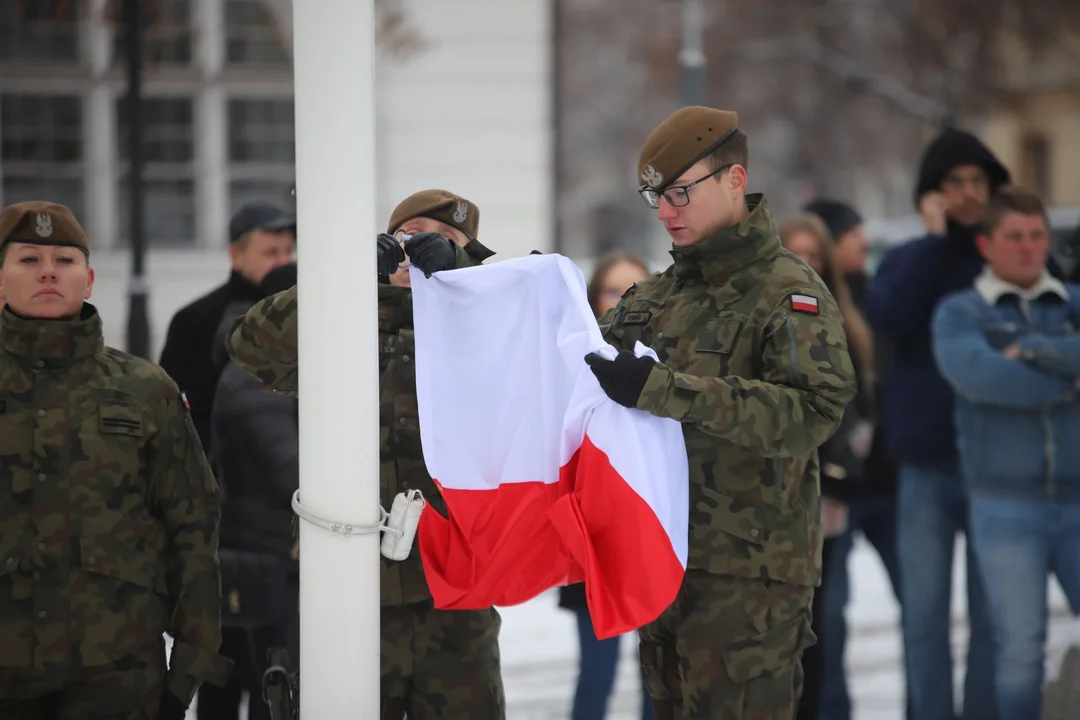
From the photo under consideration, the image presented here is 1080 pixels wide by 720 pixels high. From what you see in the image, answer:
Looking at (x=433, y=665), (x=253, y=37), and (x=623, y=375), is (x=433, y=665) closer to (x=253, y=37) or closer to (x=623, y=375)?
(x=623, y=375)

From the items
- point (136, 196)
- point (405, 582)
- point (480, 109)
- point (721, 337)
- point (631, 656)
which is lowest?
point (631, 656)

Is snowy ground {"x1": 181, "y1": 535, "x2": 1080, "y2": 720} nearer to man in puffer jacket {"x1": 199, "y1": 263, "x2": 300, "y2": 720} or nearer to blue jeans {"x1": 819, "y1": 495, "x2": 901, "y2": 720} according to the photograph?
blue jeans {"x1": 819, "y1": 495, "x2": 901, "y2": 720}

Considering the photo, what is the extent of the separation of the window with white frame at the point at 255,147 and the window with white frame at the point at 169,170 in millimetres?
369

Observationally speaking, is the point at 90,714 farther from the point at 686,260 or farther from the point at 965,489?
the point at 965,489

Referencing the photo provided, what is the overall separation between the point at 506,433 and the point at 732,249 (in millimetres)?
708

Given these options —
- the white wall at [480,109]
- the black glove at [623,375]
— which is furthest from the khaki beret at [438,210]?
the white wall at [480,109]

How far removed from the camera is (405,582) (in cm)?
356

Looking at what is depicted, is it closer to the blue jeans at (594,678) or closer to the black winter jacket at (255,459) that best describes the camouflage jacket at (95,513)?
the black winter jacket at (255,459)

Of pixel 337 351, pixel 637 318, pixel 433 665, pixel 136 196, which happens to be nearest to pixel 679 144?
pixel 637 318

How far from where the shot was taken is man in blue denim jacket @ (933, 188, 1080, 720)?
191 inches

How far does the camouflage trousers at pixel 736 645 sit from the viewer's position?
339cm

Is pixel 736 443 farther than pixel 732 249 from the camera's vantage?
No

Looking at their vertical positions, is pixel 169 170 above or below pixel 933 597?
above

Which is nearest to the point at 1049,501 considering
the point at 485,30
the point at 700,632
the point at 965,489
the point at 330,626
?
the point at 965,489
